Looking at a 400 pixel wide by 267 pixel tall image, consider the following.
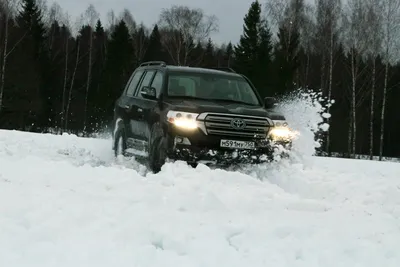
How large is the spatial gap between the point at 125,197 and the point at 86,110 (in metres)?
39.8

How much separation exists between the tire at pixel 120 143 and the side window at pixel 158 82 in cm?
119

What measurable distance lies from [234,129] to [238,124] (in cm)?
9

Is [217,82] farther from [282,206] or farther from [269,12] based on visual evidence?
[269,12]

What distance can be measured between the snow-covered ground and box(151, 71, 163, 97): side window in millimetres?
1858

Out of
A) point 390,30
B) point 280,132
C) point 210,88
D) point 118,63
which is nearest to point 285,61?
point 390,30

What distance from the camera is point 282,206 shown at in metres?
5.11

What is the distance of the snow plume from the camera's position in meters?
8.79

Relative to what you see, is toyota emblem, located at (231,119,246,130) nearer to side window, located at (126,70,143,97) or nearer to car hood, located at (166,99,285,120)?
car hood, located at (166,99,285,120)

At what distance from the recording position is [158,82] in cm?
795

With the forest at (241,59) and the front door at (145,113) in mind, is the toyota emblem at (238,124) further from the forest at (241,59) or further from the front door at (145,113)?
the forest at (241,59)

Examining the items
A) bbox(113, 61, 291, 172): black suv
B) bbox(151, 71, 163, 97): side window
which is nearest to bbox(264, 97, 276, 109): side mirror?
bbox(113, 61, 291, 172): black suv

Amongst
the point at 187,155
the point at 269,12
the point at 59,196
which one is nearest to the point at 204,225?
the point at 59,196

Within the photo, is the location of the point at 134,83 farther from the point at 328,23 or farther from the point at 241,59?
the point at 241,59

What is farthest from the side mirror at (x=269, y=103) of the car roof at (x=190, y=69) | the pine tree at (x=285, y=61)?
the pine tree at (x=285, y=61)
